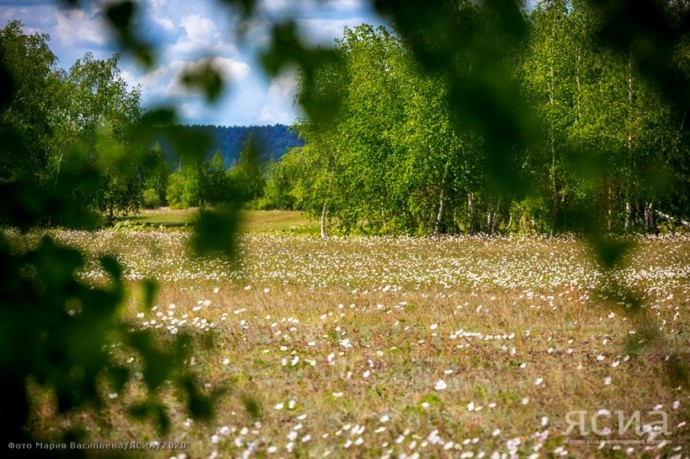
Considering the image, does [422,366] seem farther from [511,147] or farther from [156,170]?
[511,147]

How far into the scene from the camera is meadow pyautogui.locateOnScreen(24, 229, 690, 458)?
5.08 metres

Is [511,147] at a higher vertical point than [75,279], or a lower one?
higher

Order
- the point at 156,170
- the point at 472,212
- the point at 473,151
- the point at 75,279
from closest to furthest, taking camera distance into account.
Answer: the point at 473,151
the point at 156,170
the point at 75,279
the point at 472,212

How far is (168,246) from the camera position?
20.9 meters

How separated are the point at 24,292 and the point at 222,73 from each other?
0.83 meters

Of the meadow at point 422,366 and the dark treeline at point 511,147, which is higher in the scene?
the dark treeline at point 511,147

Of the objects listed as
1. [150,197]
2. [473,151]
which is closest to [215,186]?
[473,151]

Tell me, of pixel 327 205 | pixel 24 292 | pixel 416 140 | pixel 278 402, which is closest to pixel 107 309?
pixel 24 292

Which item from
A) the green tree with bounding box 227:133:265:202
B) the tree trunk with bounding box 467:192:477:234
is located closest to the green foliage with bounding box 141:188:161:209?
the green tree with bounding box 227:133:265:202

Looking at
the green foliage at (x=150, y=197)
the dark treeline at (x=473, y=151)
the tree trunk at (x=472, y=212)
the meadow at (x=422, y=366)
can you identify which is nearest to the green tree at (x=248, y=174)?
the dark treeline at (x=473, y=151)

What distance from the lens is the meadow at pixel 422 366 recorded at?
508cm

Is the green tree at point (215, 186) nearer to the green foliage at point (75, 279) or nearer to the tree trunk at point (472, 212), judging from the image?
the green foliage at point (75, 279)

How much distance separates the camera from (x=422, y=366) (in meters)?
7.43

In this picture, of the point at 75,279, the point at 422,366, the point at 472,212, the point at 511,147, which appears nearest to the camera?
the point at 511,147
